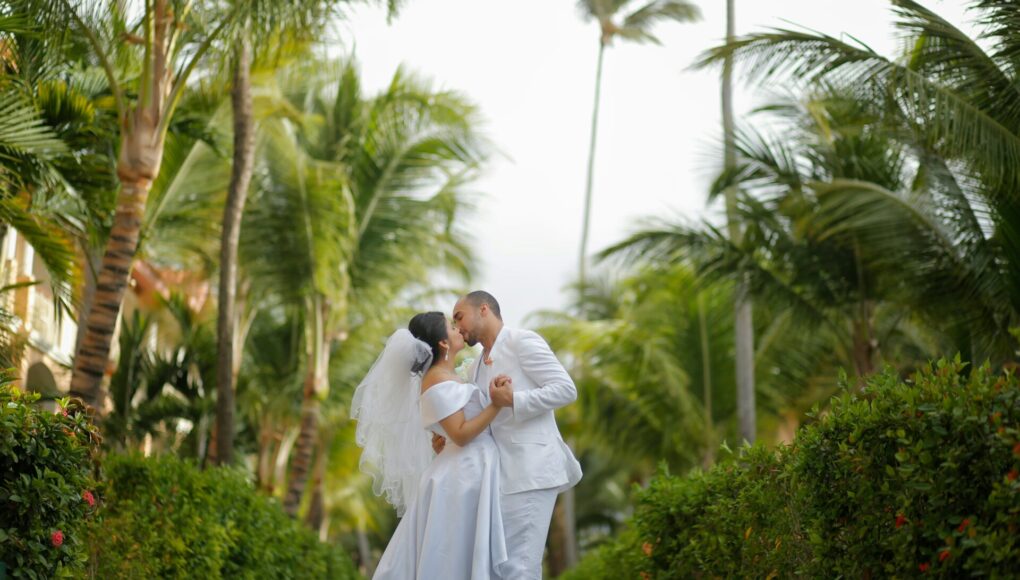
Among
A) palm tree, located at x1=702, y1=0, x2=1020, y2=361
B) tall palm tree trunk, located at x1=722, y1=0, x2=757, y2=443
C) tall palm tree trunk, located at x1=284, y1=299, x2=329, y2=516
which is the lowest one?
tall palm tree trunk, located at x1=284, y1=299, x2=329, y2=516

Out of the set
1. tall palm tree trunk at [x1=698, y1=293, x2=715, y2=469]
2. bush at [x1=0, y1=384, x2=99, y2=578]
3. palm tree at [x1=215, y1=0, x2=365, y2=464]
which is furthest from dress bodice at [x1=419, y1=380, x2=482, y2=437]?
tall palm tree trunk at [x1=698, y1=293, x2=715, y2=469]

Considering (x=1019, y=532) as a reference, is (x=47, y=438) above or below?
below

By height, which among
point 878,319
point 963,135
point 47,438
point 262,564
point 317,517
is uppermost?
point 963,135

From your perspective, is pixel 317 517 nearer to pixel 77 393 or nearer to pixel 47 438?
pixel 77 393

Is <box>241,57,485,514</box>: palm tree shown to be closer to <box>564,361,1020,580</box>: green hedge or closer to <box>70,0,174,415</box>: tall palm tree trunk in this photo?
<box>70,0,174,415</box>: tall palm tree trunk

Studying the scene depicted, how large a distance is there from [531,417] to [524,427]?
4.6 inches

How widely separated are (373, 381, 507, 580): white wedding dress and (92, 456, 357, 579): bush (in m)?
2.27

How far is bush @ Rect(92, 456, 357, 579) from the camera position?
324 inches

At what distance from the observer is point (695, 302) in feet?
73.3

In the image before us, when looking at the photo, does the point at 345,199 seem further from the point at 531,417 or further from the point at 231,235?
the point at 531,417

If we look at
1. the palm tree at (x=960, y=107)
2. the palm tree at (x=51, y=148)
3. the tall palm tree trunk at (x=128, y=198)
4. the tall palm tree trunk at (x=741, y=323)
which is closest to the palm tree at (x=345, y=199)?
the tall palm tree trunk at (x=741, y=323)

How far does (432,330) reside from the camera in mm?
6922

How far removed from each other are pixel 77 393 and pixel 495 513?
5.26 meters

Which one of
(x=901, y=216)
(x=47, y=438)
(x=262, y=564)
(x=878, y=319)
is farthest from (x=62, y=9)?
(x=878, y=319)
